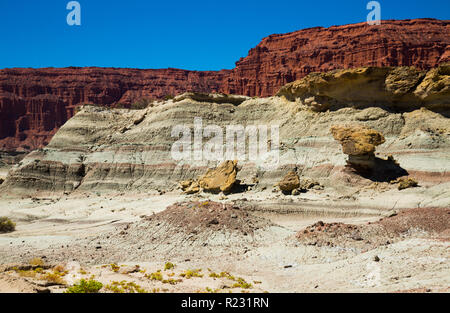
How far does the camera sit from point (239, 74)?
95438 millimetres

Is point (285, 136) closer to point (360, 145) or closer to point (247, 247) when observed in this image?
point (360, 145)

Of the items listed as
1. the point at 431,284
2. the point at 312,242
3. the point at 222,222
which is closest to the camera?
the point at 431,284

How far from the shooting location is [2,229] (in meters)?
24.3

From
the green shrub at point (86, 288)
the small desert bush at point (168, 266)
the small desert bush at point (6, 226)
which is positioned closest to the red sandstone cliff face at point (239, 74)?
the small desert bush at point (6, 226)

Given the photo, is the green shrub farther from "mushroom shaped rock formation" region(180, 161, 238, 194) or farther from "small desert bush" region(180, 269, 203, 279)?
"mushroom shaped rock formation" region(180, 161, 238, 194)

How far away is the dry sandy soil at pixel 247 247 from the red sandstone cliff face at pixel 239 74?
62.1m

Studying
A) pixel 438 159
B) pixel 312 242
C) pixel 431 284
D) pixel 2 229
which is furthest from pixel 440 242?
pixel 2 229

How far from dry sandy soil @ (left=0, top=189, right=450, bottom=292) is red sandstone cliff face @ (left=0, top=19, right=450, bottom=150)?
62092 mm

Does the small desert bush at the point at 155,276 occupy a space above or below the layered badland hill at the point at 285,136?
below

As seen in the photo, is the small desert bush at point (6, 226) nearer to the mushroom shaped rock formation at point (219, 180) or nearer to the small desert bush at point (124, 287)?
the mushroom shaped rock formation at point (219, 180)

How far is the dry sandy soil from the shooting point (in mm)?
11572

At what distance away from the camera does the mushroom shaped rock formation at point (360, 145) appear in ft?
83.6

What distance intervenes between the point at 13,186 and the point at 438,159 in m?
36.7
